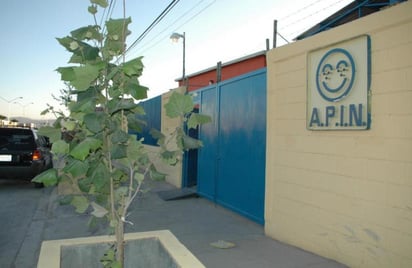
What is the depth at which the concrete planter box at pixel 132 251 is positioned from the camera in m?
2.39

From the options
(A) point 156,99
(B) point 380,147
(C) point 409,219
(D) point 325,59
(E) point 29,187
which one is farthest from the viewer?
(A) point 156,99

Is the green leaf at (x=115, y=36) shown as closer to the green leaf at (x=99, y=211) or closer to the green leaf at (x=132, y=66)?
the green leaf at (x=132, y=66)

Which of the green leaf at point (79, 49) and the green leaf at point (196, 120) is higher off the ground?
the green leaf at point (79, 49)

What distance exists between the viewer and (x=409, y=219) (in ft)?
10.9

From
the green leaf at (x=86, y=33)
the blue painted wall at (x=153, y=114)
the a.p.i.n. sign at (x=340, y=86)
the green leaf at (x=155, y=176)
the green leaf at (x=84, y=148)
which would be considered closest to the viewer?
the green leaf at (x=84, y=148)

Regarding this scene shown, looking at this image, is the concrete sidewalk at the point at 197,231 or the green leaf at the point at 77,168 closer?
the green leaf at the point at 77,168

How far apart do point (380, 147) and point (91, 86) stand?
2.78 m

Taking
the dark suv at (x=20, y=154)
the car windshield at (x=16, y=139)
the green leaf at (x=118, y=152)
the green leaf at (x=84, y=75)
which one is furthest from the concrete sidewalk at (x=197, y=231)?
the car windshield at (x=16, y=139)

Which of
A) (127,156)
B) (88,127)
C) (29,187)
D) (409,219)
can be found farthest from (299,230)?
(29,187)

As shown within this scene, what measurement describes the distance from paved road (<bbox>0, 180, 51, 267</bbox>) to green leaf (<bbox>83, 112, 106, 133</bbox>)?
122 inches

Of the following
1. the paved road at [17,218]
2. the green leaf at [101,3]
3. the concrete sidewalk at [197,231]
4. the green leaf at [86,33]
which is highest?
the green leaf at [101,3]

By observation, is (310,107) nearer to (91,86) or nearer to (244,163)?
(244,163)

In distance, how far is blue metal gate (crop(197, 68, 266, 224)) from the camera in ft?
19.2

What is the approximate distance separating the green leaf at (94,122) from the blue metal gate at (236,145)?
12.8ft
